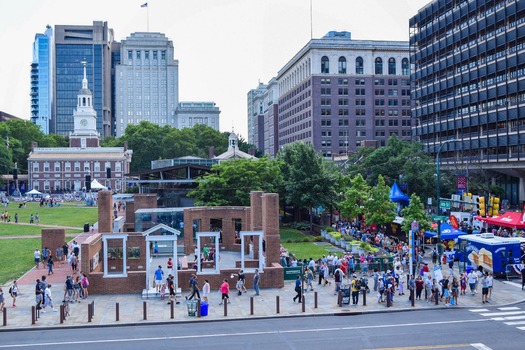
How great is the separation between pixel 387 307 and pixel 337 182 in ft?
106

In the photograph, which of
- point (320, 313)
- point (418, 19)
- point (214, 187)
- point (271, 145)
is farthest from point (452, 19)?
point (271, 145)

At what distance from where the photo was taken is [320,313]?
2441cm

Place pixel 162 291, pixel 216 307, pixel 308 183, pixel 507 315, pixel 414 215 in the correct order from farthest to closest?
pixel 308 183
pixel 414 215
pixel 162 291
pixel 216 307
pixel 507 315

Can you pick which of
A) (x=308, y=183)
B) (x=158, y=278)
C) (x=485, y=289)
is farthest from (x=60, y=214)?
(x=485, y=289)

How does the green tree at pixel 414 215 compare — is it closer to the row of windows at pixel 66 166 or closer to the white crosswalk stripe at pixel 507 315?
the white crosswalk stripe at pixel 507 315

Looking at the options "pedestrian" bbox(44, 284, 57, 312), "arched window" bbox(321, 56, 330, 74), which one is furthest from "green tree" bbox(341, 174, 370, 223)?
"arched window" bbox(321, 56, 330, 74)

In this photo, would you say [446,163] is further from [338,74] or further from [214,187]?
[338,74]

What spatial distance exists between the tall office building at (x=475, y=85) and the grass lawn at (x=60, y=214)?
42955 mm

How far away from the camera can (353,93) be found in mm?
125500

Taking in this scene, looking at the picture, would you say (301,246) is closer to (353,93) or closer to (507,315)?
(507,315)

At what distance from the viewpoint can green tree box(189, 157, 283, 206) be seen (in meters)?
53.6

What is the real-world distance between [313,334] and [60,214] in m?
57.6

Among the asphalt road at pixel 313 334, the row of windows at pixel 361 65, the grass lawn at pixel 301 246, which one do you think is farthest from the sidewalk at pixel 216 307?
the row of windows at pixel 361 65

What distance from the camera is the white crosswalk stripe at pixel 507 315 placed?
877 inches
